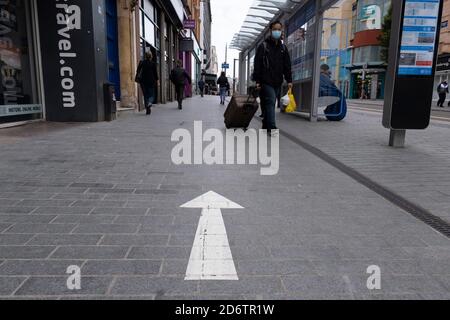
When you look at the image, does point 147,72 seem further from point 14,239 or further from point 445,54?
point 445,54

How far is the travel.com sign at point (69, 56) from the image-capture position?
28.3 feet

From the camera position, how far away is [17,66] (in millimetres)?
8305

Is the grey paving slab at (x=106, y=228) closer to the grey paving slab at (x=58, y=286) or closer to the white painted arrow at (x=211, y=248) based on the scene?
the white painted arrow at (x=211, y=248)

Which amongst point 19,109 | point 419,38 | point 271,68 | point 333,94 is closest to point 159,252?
point 419,38

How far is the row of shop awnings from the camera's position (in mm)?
12938

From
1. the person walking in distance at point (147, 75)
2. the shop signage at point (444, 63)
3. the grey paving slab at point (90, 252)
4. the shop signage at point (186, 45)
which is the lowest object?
the grey paving slab at point (90, 252)

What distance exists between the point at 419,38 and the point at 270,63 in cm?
262

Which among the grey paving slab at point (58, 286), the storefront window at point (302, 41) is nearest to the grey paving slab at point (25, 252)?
the grey paving slab at point (58, 286)

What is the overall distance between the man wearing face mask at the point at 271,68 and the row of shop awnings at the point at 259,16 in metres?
5.17

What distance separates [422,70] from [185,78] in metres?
11.3

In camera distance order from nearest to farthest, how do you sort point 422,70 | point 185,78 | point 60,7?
point 422,70 → point 60,7 → point 185,78
